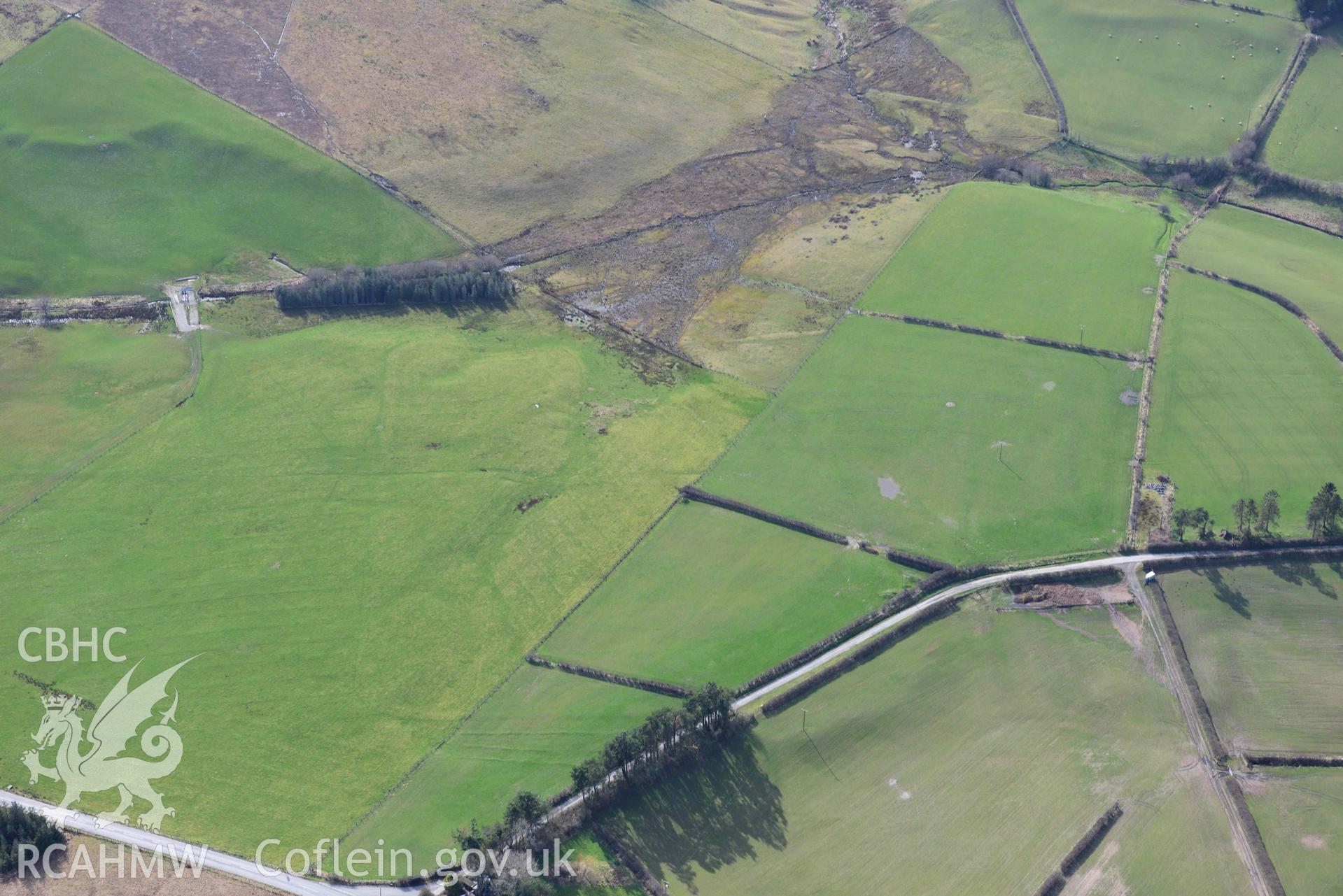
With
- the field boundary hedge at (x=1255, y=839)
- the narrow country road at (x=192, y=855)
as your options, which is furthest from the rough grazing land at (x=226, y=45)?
the field boundary hedge at (x=1255, y=839)

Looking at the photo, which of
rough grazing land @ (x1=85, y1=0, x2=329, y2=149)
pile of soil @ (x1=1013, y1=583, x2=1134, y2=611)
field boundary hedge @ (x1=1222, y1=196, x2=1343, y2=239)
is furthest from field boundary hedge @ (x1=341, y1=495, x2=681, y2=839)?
field boundary hedge @ (x1=1222, y1=196, x2=1343, y2=239)

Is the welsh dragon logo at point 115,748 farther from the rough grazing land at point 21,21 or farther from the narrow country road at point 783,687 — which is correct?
the rough grazing land at point 21,21

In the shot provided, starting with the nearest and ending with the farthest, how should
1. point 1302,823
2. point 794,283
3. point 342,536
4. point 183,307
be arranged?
point 1302,823
point 342,536
point 183,307
point 794,283

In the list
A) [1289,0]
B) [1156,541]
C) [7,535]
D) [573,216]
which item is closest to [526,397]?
[573,216]

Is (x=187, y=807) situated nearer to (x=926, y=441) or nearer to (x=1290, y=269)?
(x=926, y=441)

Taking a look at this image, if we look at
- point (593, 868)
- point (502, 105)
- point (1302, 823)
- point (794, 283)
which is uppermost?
point (502, 105)

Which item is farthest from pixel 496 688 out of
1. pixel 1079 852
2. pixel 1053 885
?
pixel 1079 852

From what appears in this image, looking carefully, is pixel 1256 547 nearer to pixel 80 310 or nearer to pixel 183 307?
pixel 183 307

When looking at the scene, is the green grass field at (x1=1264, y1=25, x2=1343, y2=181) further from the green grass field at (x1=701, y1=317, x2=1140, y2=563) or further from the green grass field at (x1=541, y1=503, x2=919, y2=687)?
the green grass field at (x1=541, y1=503, x2=919, y2=687)
